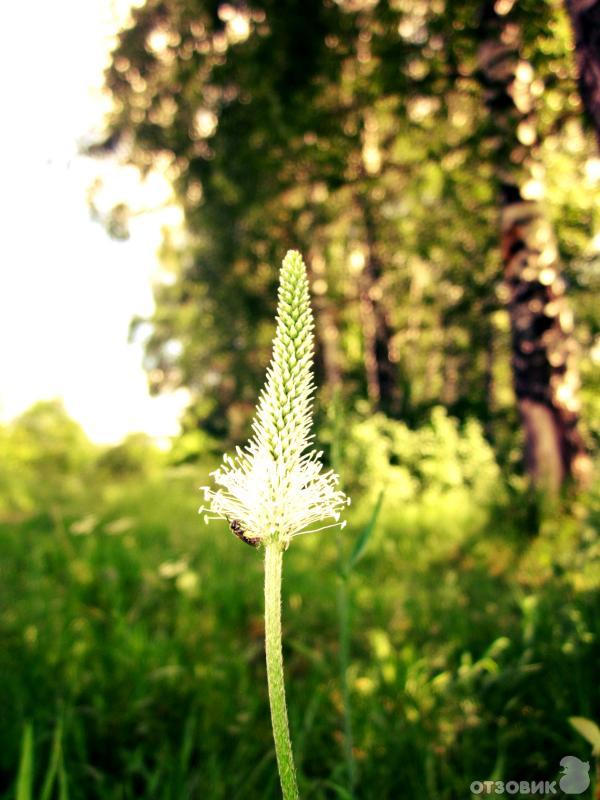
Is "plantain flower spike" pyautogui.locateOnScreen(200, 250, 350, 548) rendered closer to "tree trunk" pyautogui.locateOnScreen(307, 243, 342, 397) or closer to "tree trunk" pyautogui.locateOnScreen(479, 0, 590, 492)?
"tree trunk" pyautogui.locateOnScreen(479, 0, 590, 492)

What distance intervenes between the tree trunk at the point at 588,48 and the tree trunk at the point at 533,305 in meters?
3.32

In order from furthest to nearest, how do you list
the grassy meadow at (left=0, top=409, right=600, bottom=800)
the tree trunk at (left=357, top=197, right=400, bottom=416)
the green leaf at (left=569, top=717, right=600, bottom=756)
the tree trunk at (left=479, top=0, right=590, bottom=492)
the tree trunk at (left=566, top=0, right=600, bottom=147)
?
the tree trunk at (left=357, top=197, right=400, bottom=416) < the tree trunk at (left=479, top=0, right=590, bottom=492) < the tree trunk at (left=566, top=0, right=600, bottom=147) < the grassy meadow at (left=0, top=409, right=600, bottom=800) < the green leaf at (left=569, top=717, right=600, bottom=756)

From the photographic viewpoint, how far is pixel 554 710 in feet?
6.79

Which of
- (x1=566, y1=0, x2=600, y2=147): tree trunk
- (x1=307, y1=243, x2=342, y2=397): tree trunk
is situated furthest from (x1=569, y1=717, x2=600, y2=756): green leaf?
(x1=307, y1=243, x2=342, y2=397): tree trunk

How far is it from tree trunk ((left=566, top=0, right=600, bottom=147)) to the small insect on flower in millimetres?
2731

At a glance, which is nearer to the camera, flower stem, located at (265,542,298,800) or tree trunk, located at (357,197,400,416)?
flower stem, located at (265,542,298,800)

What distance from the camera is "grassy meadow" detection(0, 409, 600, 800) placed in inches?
79.0

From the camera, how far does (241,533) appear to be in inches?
37.1

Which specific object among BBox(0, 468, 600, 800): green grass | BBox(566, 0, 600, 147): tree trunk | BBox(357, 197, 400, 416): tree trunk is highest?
BBox(357, 197, 400, 416): tree trunk

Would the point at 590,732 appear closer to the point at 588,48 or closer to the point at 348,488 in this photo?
the point at 588,48

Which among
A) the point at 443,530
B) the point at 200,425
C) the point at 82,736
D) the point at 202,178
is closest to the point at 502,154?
the point at 443,530

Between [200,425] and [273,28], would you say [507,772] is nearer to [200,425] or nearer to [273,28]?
[273,28]

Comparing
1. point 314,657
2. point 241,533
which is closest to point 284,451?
point 241,533

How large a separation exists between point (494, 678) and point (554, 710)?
0.26m
